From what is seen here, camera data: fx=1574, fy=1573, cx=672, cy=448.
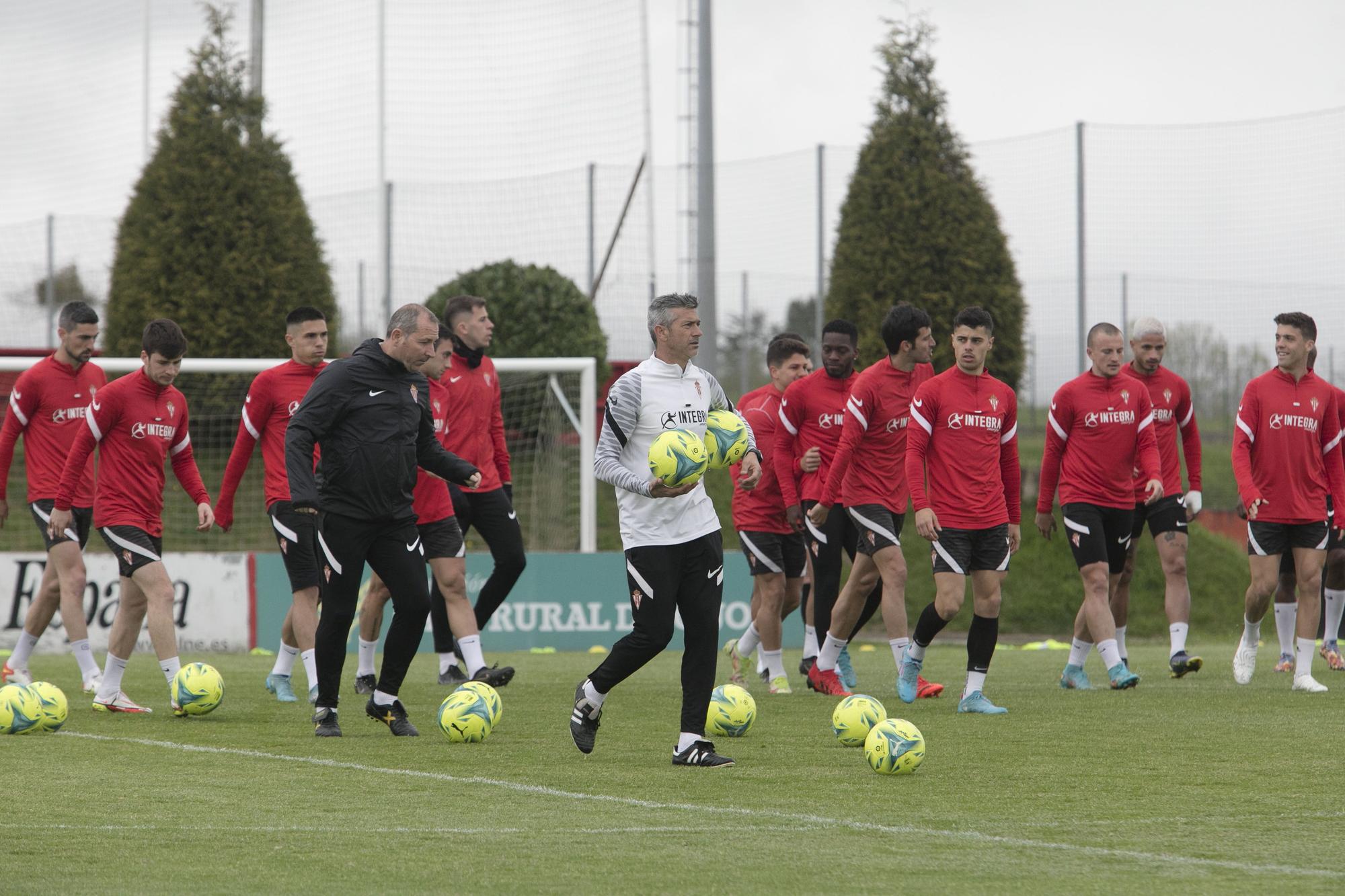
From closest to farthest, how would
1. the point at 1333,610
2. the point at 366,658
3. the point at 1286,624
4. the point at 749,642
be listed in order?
the point at 366,658 < the point at 749,642 < the point at 1286,624 < the point at 1333,610

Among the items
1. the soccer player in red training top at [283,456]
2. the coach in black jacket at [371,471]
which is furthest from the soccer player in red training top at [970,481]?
the soccer player in red training top at [283,456]

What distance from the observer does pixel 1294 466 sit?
10844 mm

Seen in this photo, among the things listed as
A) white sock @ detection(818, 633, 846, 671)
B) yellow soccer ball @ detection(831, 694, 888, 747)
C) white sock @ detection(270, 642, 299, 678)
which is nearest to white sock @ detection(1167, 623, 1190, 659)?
white sock @ detection(818, 633, 846, 671)

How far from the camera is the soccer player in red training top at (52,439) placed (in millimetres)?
10781

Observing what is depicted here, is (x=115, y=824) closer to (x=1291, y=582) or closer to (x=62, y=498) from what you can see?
(x=62, y=498)

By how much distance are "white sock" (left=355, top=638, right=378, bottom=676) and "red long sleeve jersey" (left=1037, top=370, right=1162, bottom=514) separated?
190 inches

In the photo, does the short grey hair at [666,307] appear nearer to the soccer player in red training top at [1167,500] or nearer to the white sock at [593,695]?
the white sock at [593,695]

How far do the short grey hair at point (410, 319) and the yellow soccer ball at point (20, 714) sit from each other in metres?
2.92

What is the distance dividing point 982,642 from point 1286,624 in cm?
377

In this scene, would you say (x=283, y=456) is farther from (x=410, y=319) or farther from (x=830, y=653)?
(x=830, y=653)

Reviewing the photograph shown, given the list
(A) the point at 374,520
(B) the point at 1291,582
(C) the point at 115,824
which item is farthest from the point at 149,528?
(B) the point at 1291,582

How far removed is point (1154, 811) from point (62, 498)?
687 centimetres

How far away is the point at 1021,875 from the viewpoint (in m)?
4.77

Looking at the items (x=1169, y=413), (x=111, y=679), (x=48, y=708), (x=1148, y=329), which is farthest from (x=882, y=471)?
(x=48, y=708)
